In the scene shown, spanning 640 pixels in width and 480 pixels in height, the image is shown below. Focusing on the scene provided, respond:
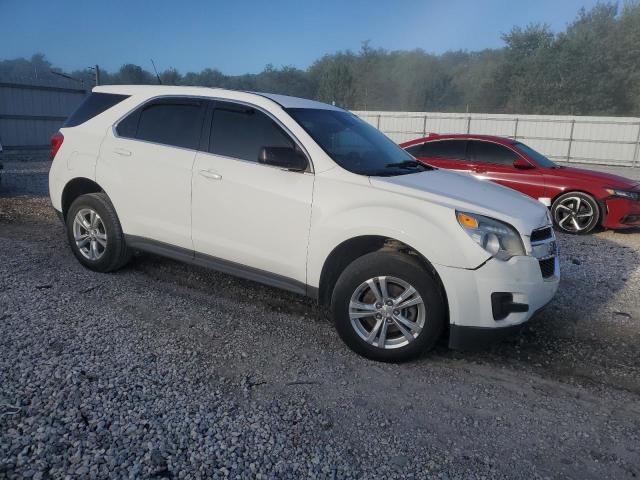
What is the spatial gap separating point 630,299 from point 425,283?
3.10 metres

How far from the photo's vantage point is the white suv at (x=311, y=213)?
3289mm

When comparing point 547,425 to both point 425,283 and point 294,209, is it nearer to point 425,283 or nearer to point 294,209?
point 425,283

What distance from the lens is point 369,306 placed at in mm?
3518

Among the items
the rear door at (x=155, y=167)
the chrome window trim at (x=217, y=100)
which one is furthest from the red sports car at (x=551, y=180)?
the rear door at (x=155, y=167)

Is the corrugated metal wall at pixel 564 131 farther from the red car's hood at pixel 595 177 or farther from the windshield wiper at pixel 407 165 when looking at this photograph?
the windshield wiper at pixel 407 165

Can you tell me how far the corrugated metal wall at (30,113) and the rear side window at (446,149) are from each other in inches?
595

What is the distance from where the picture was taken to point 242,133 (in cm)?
412

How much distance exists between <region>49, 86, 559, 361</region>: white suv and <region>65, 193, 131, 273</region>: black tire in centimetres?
1

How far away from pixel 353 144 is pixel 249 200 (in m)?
1.03

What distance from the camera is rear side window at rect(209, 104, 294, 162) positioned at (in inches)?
157

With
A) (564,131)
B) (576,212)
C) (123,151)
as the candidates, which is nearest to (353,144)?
(123,151)

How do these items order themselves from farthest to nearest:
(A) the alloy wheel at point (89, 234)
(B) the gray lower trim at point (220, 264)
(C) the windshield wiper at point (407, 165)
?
(A) the alloy wheel at point (89, 234), (C) the windshield wiper at point (407, 165), (B) the gray lower trim at point (220, 264)

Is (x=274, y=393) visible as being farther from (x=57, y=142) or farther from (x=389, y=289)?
(x=57, y=142)

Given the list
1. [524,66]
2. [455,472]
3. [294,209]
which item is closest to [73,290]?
[294,209]
